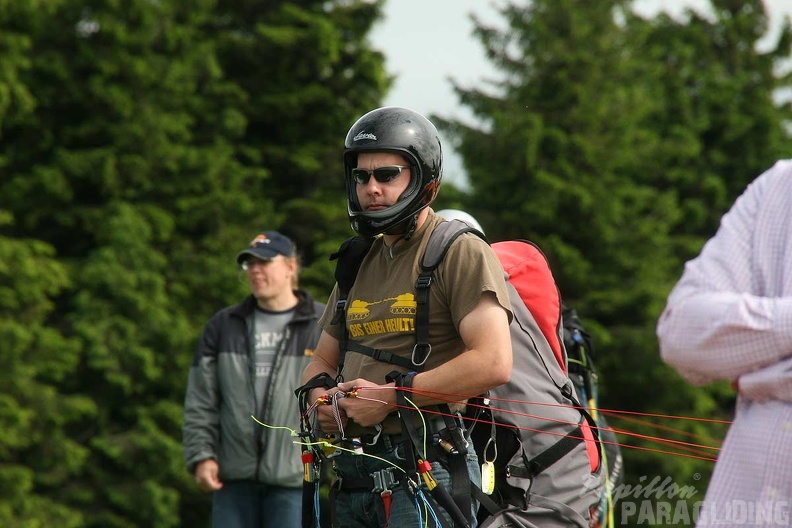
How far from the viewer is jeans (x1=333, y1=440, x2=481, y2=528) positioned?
12.5 ft

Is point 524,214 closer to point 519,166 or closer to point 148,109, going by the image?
point 519,166

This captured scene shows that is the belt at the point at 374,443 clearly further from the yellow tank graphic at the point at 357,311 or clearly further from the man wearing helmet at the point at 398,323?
the yellow tank graphic at the point at 357,311

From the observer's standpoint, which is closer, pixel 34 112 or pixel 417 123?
pixel 417 123

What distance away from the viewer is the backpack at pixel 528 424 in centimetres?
407

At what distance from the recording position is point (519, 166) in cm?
2055

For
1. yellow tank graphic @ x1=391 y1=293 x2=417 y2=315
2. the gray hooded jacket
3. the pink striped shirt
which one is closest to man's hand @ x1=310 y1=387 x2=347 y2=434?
yellow tank graphic @ x1=391 y1=293 x2=417 y2=315

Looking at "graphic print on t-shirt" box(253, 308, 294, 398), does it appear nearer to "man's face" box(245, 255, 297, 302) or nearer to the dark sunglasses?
"man's face" box(245, 255, 297, 302)

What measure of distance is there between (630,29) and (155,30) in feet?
29.7

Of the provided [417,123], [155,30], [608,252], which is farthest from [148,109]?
[417,123]

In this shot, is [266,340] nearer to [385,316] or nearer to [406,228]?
[406,228]

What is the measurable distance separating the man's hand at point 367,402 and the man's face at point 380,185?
651 millimetres

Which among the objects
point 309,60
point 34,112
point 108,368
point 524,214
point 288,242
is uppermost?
point 309,60

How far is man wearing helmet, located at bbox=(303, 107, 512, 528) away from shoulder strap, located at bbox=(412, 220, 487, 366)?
0.02 m

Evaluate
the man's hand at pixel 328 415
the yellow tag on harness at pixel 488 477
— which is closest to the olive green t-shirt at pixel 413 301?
the man's hand at pixel 328 415
